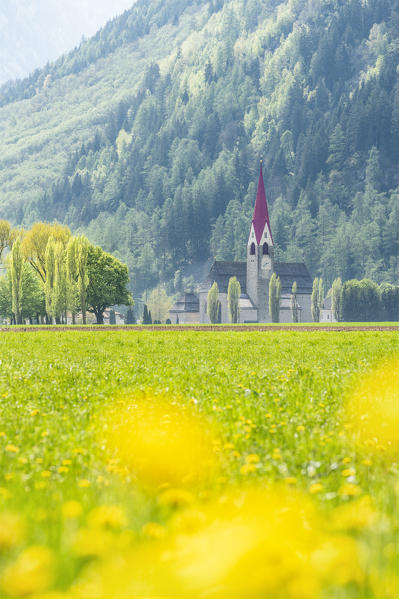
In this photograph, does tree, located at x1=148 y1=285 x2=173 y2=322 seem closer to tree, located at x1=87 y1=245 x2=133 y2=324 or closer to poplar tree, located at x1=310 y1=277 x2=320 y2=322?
poplar tree, located at x1=310 y1=277 x2=320 y2=322

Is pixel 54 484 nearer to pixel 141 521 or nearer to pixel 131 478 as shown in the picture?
pixel 131 478

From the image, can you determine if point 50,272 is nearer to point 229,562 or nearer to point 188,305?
point 229,562

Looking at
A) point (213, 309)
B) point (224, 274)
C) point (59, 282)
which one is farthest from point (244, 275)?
point (59, 282)

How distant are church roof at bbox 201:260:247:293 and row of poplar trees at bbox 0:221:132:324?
3207 inches

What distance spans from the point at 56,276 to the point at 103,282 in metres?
12.6

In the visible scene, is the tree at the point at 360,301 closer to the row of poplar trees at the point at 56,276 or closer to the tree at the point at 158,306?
the tree at the point at 158,306

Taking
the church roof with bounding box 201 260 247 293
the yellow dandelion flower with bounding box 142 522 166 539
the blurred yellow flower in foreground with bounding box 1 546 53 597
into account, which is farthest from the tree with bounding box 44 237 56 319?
the church roof with bounding box 201 260 247 293

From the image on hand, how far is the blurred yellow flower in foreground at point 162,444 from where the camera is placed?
557 centimetres

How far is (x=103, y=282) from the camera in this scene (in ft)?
282

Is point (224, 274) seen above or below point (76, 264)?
above

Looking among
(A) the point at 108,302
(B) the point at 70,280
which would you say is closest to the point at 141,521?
(B) the point at 70,280

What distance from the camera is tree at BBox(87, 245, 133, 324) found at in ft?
278

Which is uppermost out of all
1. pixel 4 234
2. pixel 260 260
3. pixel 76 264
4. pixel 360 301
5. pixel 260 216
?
pixel 260 216

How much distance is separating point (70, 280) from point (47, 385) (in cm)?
6432
